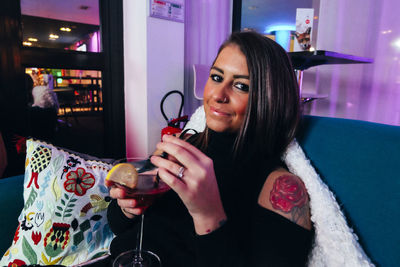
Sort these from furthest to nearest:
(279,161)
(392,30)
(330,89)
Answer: (330,89) → (392,30) → (279,161)

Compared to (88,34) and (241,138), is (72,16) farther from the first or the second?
(241,138)

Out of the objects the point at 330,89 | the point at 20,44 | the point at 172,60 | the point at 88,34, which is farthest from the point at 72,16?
the point at 330,89

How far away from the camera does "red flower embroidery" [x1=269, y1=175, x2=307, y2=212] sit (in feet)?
2.36

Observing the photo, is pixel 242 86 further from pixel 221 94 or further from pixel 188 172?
pixel 188 172

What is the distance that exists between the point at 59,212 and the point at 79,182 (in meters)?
0.12

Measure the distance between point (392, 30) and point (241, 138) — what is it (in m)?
2.40

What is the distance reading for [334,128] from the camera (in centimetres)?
76

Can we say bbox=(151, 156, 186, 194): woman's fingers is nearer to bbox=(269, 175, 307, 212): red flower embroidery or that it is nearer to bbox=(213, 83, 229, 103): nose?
bbox=(269, 175, 307, 212): red flower embroidery

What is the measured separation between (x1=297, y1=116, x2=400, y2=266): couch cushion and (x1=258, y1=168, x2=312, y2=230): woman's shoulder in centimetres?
8

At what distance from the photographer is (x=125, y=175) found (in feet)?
2.18

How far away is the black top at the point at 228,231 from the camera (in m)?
0.69

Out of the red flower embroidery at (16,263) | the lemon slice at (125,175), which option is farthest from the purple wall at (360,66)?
the red flower embroidery at (16,263)

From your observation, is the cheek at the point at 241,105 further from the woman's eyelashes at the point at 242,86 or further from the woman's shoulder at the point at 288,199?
the woman's shoulder at the point at 288,199

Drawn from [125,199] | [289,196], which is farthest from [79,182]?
Answer: [289,196]
